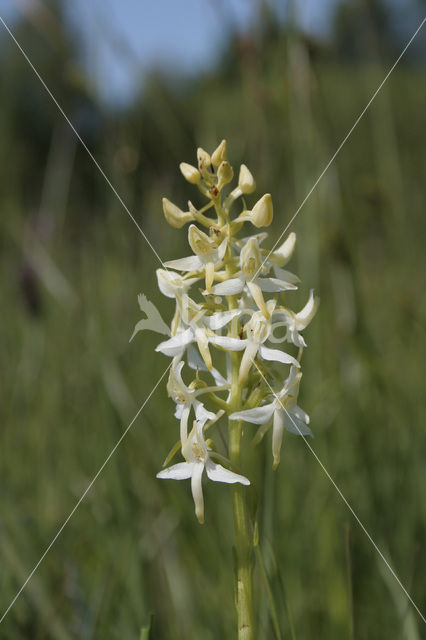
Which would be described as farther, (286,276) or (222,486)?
(222,486)

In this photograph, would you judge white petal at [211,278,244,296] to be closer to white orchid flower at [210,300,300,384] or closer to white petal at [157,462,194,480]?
white orchid flower at [210,300,300,384]

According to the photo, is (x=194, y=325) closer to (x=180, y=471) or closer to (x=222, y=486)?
(x=180, y=471)

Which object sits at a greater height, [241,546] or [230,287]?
[230,287]

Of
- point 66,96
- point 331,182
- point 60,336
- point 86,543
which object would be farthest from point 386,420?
point 66,96

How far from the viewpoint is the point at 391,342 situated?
6.79ft

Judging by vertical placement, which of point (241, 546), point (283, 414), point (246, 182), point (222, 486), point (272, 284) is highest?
point (246, 182)

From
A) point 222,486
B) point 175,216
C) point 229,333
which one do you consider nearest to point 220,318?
point 229,333

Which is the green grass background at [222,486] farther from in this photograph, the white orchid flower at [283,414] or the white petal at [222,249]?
the white petal at [222,249]

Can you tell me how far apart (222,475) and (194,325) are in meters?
0.14

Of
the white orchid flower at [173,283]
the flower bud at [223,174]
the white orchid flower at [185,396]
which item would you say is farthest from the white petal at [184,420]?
the flower bud at [223,174]

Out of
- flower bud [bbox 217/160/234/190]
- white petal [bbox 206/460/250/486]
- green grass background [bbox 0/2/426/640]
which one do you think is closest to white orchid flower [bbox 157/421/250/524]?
white petal [bbox 206/460/250/486]

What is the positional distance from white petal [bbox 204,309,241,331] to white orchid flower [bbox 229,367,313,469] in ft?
0.23

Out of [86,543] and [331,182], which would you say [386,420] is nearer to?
[331,182]

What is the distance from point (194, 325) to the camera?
0.58 metres
